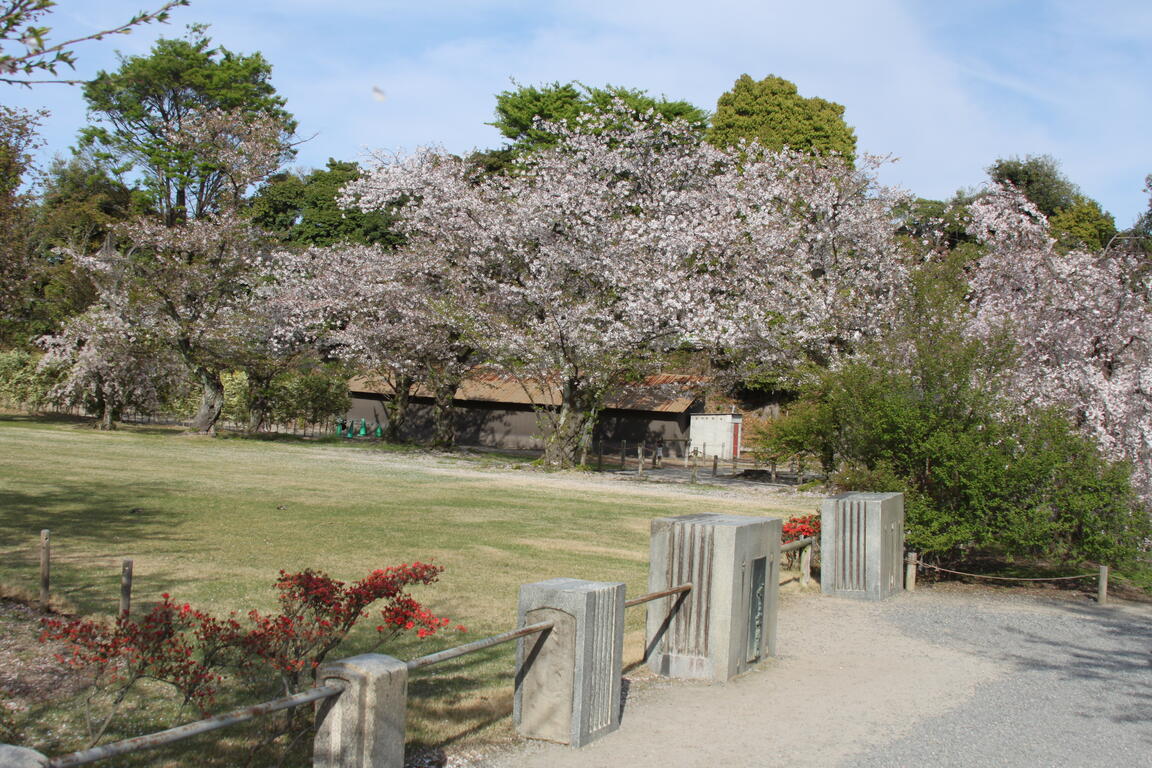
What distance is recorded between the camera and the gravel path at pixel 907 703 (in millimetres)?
6367

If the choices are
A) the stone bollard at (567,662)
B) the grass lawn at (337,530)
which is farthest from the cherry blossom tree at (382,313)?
the stone bollard at (567,662)

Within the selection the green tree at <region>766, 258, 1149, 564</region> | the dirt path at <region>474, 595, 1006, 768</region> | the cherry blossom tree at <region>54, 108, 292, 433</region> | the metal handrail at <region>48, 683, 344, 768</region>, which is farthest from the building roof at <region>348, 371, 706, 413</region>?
the metal handrail at <region>48, 683, 344, 768</region>

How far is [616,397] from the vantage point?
39500mm

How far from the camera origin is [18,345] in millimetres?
45688

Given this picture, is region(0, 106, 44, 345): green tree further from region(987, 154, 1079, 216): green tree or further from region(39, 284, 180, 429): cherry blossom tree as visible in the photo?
region(987, 154, 1079, 216): green tree

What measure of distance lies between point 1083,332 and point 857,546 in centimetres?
847

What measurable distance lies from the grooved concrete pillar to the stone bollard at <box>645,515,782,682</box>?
426cm

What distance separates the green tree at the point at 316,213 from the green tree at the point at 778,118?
18239 millimetres

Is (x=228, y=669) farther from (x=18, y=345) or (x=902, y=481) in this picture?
(x=18, y=345)

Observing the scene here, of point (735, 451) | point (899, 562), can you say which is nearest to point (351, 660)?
point (899, 562)

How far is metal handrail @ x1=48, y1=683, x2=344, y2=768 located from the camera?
348 centimetres

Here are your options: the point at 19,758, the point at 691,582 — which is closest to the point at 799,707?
the point at 691,582

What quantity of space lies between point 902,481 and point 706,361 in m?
28.3

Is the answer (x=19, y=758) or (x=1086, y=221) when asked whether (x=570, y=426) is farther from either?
(x=1086, y=221)
